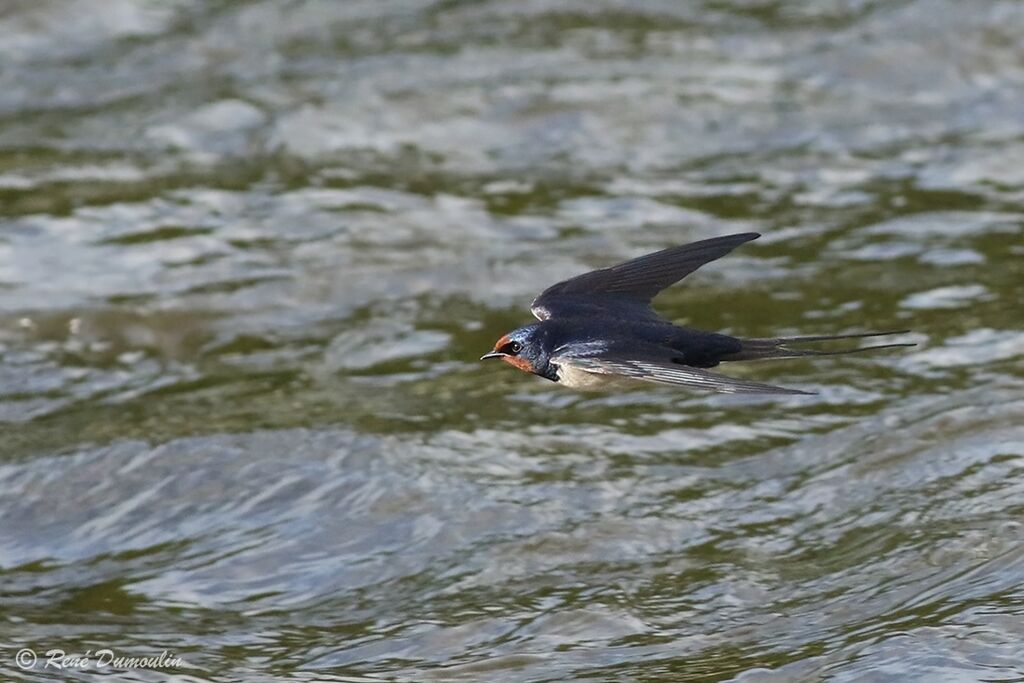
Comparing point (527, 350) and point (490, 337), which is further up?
point (527, 350)

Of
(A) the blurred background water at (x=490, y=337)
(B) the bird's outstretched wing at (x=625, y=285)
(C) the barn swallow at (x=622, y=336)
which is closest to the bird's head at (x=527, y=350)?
(C) the barn swallow at (x=622, y=336)

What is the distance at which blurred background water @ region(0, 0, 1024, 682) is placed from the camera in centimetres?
492

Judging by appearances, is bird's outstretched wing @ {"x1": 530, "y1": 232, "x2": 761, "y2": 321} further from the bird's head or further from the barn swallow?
the bird's head

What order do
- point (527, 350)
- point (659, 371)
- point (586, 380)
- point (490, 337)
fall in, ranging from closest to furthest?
point (659, 371) → point (586, 380) → point (527, 350) → point (490, 337)

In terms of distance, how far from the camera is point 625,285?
500 cm

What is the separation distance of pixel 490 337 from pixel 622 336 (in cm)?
263

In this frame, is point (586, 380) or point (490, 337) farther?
point (490, 337)

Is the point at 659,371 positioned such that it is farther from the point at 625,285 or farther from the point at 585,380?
the point at 625,285

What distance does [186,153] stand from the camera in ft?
29.9

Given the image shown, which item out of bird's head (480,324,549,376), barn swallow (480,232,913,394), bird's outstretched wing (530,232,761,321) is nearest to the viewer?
barn swallow (480,232,913,394)

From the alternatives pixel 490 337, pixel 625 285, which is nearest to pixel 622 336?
pixel 625 285

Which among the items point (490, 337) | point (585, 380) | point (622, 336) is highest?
point (622, 336)

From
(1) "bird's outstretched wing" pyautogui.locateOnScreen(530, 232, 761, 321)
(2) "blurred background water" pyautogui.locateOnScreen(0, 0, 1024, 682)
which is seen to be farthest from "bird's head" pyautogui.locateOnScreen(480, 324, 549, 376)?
(2) "blurred background water" pyautogui.locateOnScreen(0, 0, 1024, 682)

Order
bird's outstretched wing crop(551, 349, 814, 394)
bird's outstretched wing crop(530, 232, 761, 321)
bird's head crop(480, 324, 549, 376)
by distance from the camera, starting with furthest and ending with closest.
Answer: bird's outstretched wing crop(530, 232, 761, 321)
bird's head crop(480, 324, 549, 376)
bird's outstretched wing crop(551, 349, 814, 394)
